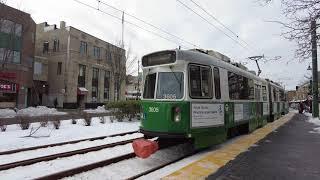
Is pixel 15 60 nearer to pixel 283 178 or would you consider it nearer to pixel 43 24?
pixel 43 24

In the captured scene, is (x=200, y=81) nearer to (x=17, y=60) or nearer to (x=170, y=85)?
(x=170, y=85)

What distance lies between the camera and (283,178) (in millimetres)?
7355

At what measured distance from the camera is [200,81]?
10203mm

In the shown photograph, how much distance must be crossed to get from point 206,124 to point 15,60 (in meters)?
37.3

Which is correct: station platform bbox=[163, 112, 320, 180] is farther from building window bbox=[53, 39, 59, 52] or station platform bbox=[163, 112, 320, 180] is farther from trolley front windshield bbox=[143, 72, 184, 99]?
building window bbox=[53, 39, 59, 52]

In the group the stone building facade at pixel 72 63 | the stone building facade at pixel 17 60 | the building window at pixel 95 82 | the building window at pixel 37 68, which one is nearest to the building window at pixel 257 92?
the stone building facade at pixel 17 60

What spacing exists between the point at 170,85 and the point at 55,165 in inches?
149

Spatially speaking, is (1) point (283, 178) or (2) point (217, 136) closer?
(1) point (283, 178)

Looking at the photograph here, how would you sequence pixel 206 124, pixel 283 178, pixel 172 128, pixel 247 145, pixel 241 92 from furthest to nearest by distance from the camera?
pixel 241 92 → pixel 247 145 → pixel 206 124 → pixel 172 128 → pixel 283 178

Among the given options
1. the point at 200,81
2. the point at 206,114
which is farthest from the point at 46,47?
the point at 206,114

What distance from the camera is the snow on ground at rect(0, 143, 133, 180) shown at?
7.74m

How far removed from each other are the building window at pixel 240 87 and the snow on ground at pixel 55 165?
4272 millimetres

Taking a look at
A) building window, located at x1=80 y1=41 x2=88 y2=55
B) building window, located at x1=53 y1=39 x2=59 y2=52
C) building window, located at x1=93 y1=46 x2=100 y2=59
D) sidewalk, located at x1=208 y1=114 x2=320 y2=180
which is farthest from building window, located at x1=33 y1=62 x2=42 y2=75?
sidewalk, located at x1=208 y1=114 x2=320 y2=180

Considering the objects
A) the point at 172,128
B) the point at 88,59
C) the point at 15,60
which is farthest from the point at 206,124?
the point at 88,59
